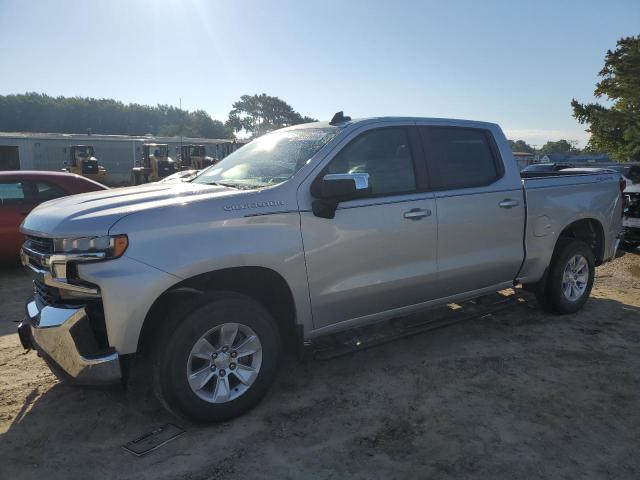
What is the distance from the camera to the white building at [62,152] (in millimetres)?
33469

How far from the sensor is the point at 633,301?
20.3 feet

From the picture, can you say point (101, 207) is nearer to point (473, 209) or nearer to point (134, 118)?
point (473, 209)

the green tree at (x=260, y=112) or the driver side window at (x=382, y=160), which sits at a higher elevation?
the green tree at (x=260, y=112)

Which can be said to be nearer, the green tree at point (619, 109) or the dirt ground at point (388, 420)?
the dirt ground at point (388, 420)

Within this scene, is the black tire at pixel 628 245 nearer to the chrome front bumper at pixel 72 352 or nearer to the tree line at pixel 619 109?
the chrome front bumper at pixel 72 352

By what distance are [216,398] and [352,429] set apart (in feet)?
2.90

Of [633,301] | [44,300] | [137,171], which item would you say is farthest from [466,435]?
[137,171]

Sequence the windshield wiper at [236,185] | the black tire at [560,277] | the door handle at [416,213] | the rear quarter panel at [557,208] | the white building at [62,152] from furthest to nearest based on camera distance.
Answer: the white building at [62,152]
the black tire at [560,277]
the rear quarter panel at [557,208]
the door handle at [416,213]
the windshield wiper at [236,185]

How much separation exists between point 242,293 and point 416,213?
147 cm

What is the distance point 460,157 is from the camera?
4.55 meters

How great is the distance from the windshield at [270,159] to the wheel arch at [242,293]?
0.65 m

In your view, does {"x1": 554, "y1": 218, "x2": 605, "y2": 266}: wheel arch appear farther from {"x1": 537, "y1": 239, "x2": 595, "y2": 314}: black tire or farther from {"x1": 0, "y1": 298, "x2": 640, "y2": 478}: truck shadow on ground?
{"x1": 0, "y1": 298, "x2": 640, "y2": 478}: truck shadow on ground

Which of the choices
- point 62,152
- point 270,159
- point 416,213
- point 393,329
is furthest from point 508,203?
point 62,152

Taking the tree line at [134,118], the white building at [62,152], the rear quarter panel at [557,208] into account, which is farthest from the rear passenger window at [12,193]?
the tree line at [134,118]
